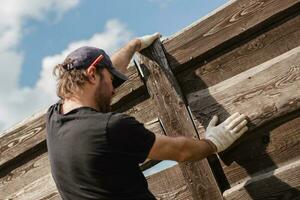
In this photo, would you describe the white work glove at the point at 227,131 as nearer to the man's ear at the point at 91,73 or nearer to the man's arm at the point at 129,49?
the man's arm at the point at 129,49

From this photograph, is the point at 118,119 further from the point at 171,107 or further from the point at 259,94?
the point at 259,94

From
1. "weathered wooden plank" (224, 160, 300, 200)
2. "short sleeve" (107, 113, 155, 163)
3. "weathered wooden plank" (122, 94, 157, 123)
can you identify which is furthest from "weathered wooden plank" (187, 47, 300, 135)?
"short sleeve" (107, 113, 155, 163)

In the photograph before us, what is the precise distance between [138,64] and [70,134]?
1338 mm

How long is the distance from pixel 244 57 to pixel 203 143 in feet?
2.77

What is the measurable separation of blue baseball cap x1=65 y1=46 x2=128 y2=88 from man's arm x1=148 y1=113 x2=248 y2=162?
2.11ft

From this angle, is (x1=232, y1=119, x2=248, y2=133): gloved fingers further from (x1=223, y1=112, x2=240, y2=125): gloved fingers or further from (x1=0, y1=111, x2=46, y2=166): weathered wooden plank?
(x1=0, y1=111, x2=46, y2=166): weathered wooden plank

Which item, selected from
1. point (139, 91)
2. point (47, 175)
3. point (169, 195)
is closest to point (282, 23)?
point (139, 91)

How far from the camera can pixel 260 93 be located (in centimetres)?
427

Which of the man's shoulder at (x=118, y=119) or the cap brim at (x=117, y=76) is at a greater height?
the cap brim at (x=117, y=76)

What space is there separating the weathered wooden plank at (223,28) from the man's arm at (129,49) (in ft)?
0.51

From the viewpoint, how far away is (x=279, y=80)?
421cm

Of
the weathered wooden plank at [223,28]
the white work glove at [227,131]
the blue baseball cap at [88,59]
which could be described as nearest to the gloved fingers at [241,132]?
the white work glove at [227,131]

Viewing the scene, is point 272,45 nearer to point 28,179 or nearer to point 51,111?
point 51,111

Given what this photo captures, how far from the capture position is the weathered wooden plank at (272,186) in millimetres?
4184
